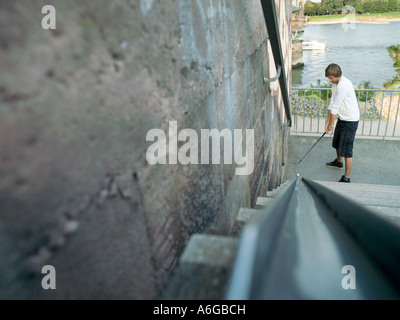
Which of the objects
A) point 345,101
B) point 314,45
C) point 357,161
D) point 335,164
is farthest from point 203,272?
point 314,45

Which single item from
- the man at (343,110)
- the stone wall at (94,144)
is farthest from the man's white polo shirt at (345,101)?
the stone wall at (94,144)

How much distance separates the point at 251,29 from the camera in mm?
2150

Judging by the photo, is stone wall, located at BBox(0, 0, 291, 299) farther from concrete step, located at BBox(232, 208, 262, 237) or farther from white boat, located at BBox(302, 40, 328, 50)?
white boat, located at BBox(302, 40, 328, 50)

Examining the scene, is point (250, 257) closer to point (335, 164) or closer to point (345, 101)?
point (345, 101)

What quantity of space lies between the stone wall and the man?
342cm

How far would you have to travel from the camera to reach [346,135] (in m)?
4.27

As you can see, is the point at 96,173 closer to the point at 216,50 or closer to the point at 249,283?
the point at 249,283

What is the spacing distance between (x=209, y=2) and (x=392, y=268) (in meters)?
1.09

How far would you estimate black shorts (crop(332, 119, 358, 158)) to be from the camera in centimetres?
421

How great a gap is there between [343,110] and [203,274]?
13.6 ft

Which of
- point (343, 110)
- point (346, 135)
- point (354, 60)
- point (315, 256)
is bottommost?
point (346, 135)

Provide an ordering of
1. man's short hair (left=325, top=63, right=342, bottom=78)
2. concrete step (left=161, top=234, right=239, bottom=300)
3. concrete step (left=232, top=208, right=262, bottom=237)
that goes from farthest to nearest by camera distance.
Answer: man's short hair (left=325, top=63, right=342, bottom=78), concrete step (left=232, top=208, right=262, bottom=237), concrete step (left=161, top=234, right=239, bottom=300)

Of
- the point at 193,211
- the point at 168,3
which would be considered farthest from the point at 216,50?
the point at 193,211

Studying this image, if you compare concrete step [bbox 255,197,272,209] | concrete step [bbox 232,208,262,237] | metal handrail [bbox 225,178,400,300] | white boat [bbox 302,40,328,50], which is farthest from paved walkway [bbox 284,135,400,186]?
white boat [bbox 302,40,328,50]
